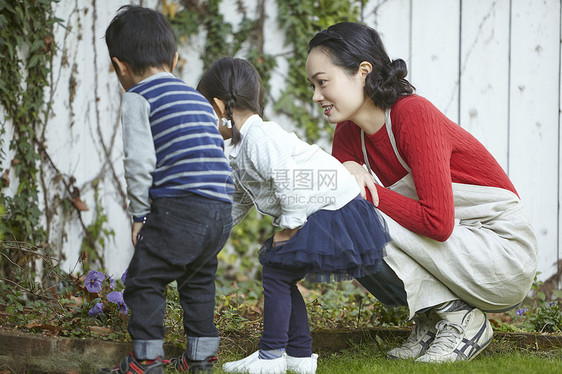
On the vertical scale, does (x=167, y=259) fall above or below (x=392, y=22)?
below

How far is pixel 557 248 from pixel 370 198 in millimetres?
2474

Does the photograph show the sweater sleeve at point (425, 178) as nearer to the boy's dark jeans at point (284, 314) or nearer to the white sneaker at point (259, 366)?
the boy's dark jeans at point (284, 314)

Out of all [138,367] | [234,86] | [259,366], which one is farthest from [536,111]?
[138,367]

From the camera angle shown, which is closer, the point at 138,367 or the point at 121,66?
the point at 138,367

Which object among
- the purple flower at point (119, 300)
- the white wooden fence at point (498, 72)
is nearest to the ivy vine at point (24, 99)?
the purple flower at point (119, 300)

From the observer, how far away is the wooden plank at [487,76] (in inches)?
163

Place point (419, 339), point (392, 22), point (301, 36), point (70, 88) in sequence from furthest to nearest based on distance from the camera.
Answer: point (392, 22), point (301, 36), point (70, 88), point (419, 339)

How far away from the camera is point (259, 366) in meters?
1.98

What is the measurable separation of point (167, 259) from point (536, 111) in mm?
3208

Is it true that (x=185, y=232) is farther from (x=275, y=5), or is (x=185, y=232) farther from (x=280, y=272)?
(x=275, y=5)

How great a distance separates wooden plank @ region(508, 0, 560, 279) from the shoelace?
218 centimetres

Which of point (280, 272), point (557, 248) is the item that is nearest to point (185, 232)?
point (280, 272)

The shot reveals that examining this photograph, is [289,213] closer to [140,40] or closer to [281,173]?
[281,173]

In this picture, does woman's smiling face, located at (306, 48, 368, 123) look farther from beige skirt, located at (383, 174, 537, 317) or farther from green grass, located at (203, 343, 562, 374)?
green grass, located at (203, 343, 562, 374)
